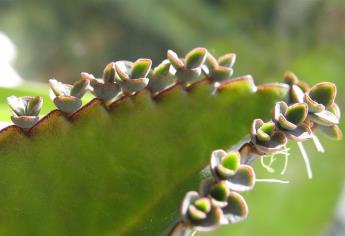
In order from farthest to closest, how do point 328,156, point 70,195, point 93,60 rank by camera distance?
point 93,60, point 328,156, point 70,195

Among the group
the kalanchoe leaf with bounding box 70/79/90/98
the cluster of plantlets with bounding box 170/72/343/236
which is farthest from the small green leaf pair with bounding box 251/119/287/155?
the kalanchoe leaf with bounding box 70/79/90/98

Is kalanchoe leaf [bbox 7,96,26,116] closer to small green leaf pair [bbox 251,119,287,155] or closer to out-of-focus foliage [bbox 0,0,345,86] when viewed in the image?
small green leaf pair [bbox 251,119,287,155]

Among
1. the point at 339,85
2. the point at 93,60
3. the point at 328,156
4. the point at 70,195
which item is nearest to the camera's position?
the point at 70,195

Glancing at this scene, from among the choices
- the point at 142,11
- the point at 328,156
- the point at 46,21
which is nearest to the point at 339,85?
the point at 328,156

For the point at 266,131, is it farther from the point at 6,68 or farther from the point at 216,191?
the point at 6,68

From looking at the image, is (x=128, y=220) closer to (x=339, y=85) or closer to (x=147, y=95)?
(x=147, y=95)

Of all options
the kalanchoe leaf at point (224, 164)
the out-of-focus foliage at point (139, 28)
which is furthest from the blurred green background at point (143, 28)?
the kalanchoe leaf at point (224, 164)
